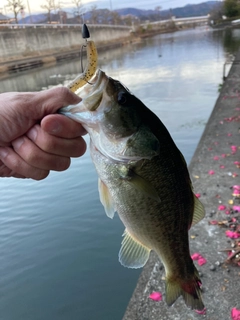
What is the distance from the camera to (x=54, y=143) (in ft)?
5.63

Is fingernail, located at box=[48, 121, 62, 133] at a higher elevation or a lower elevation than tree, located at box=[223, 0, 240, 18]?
higher

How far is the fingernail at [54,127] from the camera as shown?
5.30ft

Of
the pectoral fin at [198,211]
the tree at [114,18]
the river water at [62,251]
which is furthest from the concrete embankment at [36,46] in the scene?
the tree at [114,18]

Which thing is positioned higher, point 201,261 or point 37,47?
point 201,261

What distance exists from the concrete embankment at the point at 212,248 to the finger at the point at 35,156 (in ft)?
6.70

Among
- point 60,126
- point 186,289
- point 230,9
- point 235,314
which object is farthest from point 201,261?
point 230,9

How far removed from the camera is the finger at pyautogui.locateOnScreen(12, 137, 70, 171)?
1.76 meters

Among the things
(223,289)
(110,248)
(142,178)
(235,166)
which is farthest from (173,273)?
(235,166)

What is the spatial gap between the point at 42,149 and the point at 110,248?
13.8ft

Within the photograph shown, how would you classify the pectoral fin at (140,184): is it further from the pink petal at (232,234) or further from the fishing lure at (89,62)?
the pink petal at (232,234)

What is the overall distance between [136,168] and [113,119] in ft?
0.90

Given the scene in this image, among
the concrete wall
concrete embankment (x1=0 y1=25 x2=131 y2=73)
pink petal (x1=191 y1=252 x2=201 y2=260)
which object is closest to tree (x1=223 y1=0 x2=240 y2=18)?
the concrete wall

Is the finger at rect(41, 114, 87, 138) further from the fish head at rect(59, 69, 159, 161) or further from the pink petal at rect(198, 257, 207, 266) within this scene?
the pink petal at rect(198, 257, 207, 266)

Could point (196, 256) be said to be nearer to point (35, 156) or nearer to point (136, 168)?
point (136, 168)
